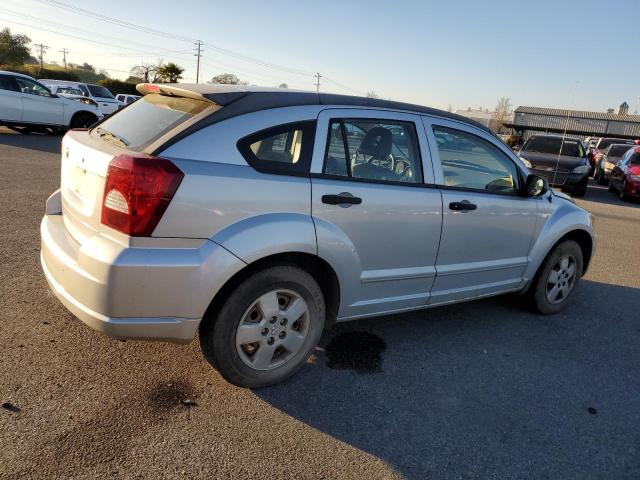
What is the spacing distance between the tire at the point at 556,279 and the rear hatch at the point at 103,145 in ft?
11.1

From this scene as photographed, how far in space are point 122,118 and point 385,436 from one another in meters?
2.55

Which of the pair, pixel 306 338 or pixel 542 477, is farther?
pixel 306 338

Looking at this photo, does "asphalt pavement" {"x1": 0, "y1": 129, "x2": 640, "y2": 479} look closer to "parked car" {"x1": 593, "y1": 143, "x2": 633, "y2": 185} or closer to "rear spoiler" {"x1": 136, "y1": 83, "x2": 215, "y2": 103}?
"rear spoiler" {"x1": 136, "y1": 83, "x2": 215, "y2": 103}

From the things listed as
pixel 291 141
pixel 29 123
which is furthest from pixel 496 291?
pixel 29 123

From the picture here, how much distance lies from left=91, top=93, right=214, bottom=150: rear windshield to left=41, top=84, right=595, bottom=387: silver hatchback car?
0.04 feet

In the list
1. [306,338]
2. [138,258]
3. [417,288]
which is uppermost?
[138,258]

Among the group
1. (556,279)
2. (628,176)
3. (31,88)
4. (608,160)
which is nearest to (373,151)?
(556,279)

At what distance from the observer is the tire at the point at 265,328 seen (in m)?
2.74

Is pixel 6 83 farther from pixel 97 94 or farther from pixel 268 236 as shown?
pixel 268 236

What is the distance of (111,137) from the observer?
9.82 feet

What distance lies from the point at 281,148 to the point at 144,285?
42.1 inches

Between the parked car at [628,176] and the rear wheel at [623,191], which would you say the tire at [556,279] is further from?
the rear wheel at [623,191]

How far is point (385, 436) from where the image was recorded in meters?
2.70

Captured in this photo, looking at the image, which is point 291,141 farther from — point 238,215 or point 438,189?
point 438,189
